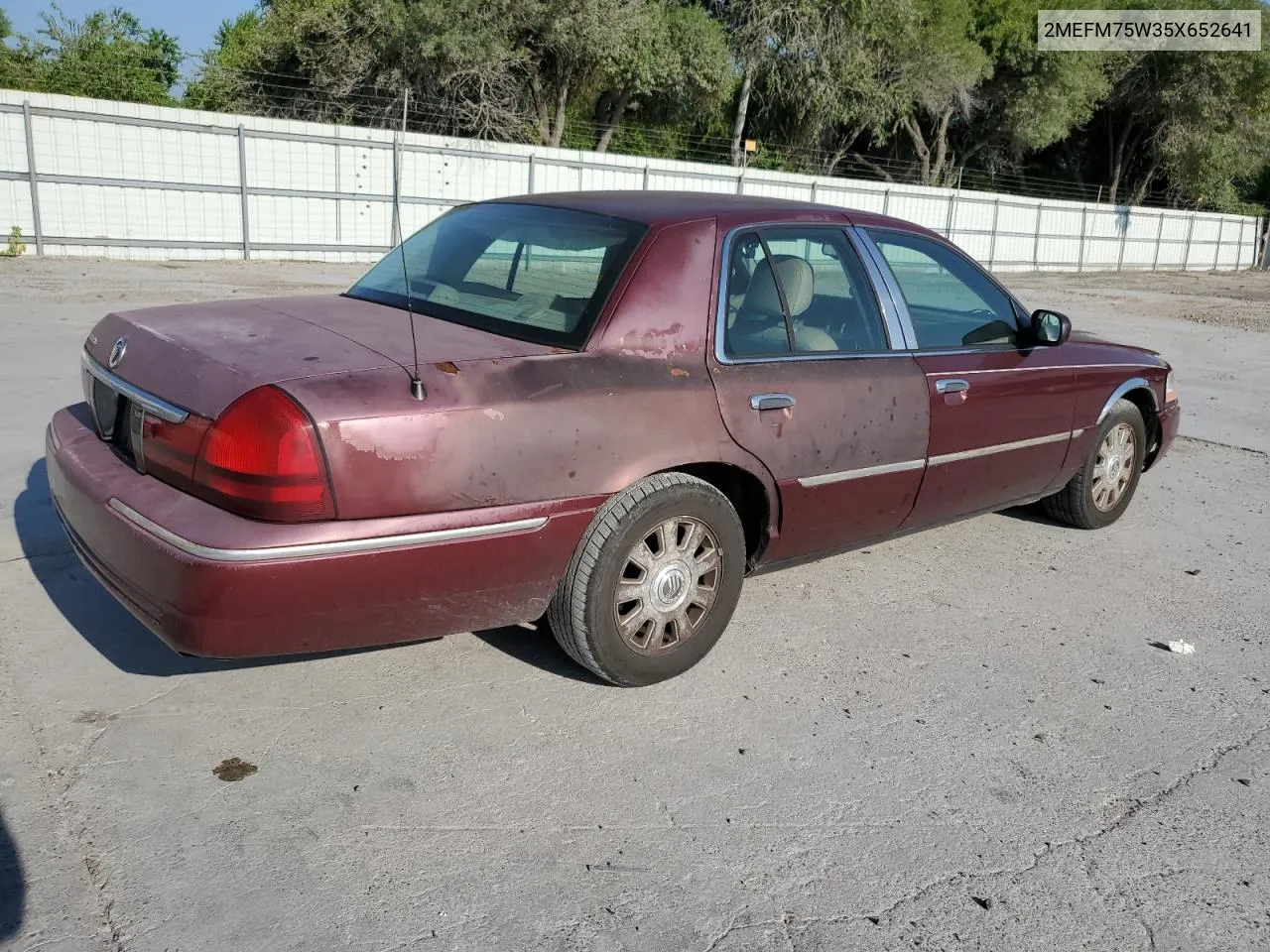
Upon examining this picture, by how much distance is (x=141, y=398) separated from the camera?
10.6ft

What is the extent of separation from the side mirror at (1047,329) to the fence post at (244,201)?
657 inches

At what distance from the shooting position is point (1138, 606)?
471cm

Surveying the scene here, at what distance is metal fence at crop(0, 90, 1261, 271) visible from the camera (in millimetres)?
16984

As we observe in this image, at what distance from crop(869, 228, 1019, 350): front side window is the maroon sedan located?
0.06ft

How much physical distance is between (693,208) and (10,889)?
2825 mm

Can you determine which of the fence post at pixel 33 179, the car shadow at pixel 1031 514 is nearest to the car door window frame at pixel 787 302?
the car shadow at pixel 1031 514

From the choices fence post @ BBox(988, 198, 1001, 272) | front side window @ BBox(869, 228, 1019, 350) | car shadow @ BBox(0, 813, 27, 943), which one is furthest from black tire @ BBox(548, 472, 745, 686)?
fence post @ BBox(988, 198, 1001, 272)

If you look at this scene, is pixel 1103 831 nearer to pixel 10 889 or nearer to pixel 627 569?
pixel 627 569

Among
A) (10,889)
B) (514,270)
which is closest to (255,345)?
(514,270)

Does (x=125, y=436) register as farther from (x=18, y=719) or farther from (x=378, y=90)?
(x=378, y=90)

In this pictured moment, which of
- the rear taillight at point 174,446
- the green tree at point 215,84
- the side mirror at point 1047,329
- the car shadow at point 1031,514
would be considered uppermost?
the green tree at point 215,84

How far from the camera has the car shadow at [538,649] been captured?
376cm

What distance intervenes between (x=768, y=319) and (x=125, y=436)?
211 cm

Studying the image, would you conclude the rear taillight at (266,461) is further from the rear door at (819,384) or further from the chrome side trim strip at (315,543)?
the rear door at (819,384)
